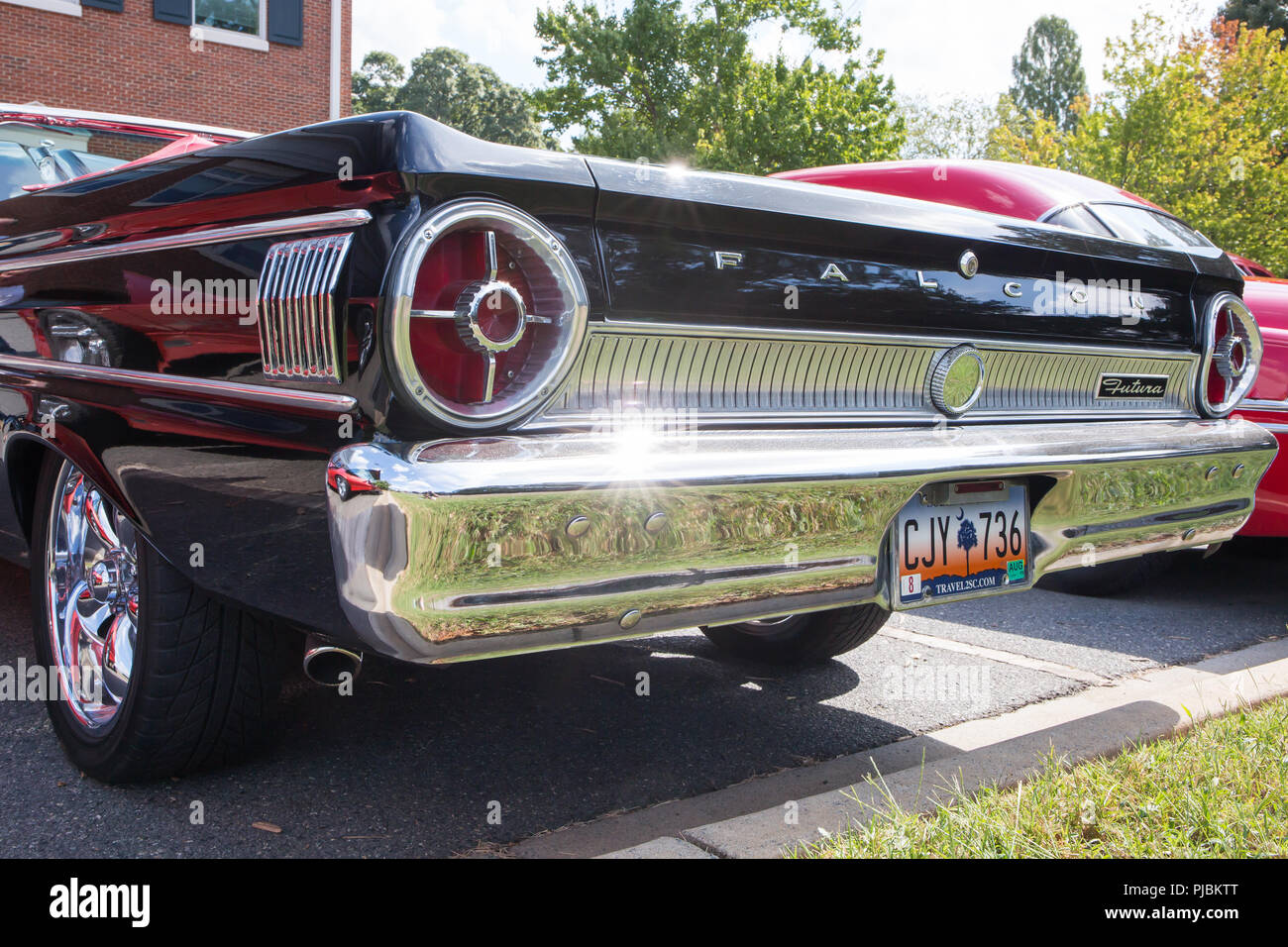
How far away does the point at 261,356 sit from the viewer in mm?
1928

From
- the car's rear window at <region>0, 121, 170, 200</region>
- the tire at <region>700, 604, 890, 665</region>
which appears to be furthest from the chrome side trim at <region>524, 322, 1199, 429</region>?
the car's rear window at <region>0, 121, 170, 200</region>

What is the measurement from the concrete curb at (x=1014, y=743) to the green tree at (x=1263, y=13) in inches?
1337

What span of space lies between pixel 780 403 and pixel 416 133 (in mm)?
918

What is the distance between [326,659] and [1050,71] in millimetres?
66670

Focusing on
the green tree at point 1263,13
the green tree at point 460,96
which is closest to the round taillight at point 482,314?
the green tree at point 1263,13

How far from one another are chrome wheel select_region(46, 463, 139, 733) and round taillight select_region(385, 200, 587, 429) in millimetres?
994

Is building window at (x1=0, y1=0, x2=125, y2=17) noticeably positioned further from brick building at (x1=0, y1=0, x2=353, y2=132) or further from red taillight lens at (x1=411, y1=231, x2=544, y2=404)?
red taillight lens at (x1=411, y1=231, x2=544, y2=404)

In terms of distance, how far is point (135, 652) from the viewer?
233 centimetres

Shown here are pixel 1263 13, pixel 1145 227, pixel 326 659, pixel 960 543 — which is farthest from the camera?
pixel 1263 13

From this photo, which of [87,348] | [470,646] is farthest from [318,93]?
[470,646]

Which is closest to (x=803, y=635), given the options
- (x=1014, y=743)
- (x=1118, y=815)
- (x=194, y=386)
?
(x=1014, y=743)

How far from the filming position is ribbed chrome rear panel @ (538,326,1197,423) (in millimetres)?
2014

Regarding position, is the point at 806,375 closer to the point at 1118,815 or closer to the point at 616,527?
the point at 616,527
